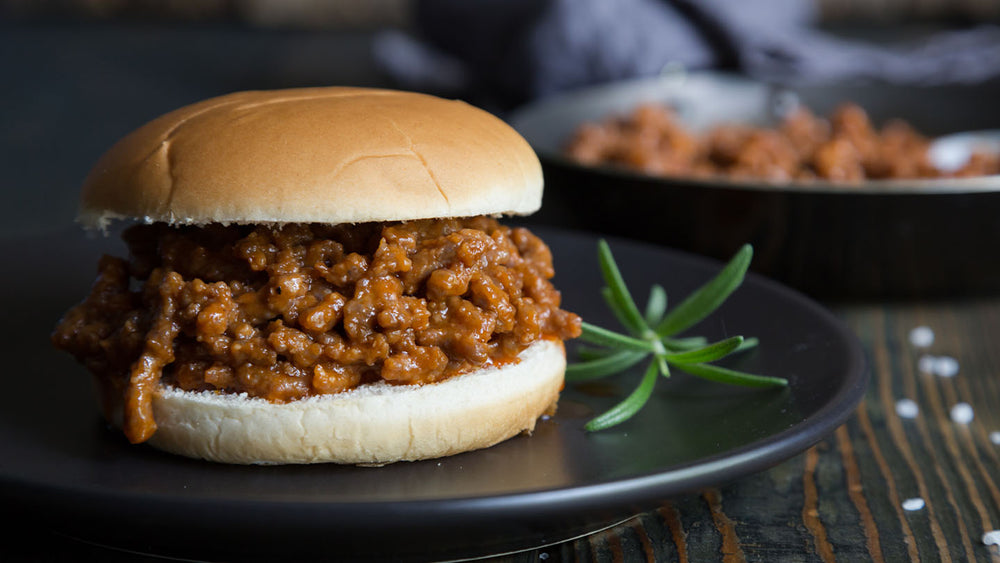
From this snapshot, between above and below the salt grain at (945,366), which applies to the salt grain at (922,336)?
above

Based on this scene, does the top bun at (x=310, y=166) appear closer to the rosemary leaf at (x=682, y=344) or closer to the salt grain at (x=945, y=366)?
the rosemary leaf at (x=682, y=344)

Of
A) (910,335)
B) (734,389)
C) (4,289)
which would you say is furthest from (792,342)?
(4,289)

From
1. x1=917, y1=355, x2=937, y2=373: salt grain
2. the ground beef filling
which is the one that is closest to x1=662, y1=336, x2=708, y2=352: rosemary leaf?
the ground beef filling

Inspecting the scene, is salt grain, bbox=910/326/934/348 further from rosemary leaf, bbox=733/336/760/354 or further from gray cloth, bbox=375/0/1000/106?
gray cloth, bbox=375/0/1000/106

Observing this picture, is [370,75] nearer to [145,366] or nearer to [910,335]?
[910,335]

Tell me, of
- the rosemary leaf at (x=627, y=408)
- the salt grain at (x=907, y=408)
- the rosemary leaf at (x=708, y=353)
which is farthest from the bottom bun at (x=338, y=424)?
the salt grain at (x=907, y=408)

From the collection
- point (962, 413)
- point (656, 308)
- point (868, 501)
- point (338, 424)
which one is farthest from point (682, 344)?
point (338, 424)
